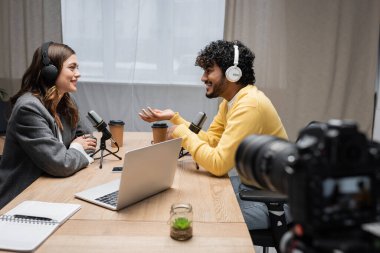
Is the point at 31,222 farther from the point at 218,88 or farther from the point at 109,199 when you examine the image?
the point at 218,88

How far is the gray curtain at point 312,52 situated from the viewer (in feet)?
9.71

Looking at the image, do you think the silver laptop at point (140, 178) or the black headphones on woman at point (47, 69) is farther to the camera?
the black headphones on woman at point (47, 69)

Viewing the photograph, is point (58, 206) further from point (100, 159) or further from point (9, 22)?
point (9, 22)

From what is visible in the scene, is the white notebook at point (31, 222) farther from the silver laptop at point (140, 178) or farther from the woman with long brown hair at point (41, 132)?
the woman with long brown hair at point (41, 132)

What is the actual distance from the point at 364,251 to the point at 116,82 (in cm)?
271

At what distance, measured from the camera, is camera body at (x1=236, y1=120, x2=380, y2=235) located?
55 centimetres

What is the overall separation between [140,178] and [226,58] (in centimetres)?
93

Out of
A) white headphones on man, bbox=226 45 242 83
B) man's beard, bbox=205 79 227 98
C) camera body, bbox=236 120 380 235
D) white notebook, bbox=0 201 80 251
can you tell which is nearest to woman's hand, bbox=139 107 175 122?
man's beard, bbox=205 79 227 98

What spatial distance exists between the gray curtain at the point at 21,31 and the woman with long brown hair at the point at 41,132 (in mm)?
1318

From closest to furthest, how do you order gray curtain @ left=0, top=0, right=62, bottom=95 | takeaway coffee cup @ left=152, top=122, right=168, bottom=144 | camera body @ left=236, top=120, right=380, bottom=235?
camera body @ left=236, top=120, right=380, bottom=235 → takeaway coffee cup @ left=152, top=122, right=168, bottom=144 → gray curtain @ left=0, top=0, right=62, bottom=95

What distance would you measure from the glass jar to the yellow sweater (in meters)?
0.46

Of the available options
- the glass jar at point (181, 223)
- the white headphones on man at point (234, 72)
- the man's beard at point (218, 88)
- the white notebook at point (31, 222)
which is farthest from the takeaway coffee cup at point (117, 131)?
the glass jar at point (181, 223)

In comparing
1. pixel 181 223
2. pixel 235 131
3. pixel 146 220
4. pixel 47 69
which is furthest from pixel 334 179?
pixel 47 69

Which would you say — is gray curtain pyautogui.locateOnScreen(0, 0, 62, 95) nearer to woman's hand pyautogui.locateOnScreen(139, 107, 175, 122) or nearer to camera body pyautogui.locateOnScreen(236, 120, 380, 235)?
woman's hand pyautogui.locateOnScreen(139, 107, 175, 122)
